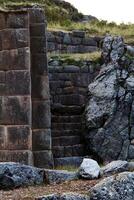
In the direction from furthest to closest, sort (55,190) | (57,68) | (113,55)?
1. (57,68)
2. (113,55)
3. (55,190)

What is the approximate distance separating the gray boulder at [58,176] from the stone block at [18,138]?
3936 mm

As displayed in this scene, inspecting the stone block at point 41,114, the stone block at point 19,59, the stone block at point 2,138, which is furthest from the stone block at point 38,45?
the stone block at point 2,138

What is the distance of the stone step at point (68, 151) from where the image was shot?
62.6ft

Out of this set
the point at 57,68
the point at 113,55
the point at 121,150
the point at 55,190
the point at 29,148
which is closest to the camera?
the point at 55,190

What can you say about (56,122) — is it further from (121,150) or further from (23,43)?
(23,43)

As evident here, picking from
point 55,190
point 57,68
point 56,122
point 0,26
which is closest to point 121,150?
point 56,122

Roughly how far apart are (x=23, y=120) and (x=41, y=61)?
1472 mm

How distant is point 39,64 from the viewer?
14.7 metres

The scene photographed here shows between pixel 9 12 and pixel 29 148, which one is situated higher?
pixel 9 12

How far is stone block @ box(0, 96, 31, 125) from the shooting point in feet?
45.9

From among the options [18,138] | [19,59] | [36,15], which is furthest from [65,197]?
[36,15]

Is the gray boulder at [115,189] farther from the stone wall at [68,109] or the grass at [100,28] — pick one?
the grass at [100,28]

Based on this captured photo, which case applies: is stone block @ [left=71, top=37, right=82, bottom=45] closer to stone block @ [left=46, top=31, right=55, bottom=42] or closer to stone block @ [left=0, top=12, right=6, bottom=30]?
stone block @ [left=46, top=31, right=55, bottom=42]

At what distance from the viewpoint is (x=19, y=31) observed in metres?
14.4
